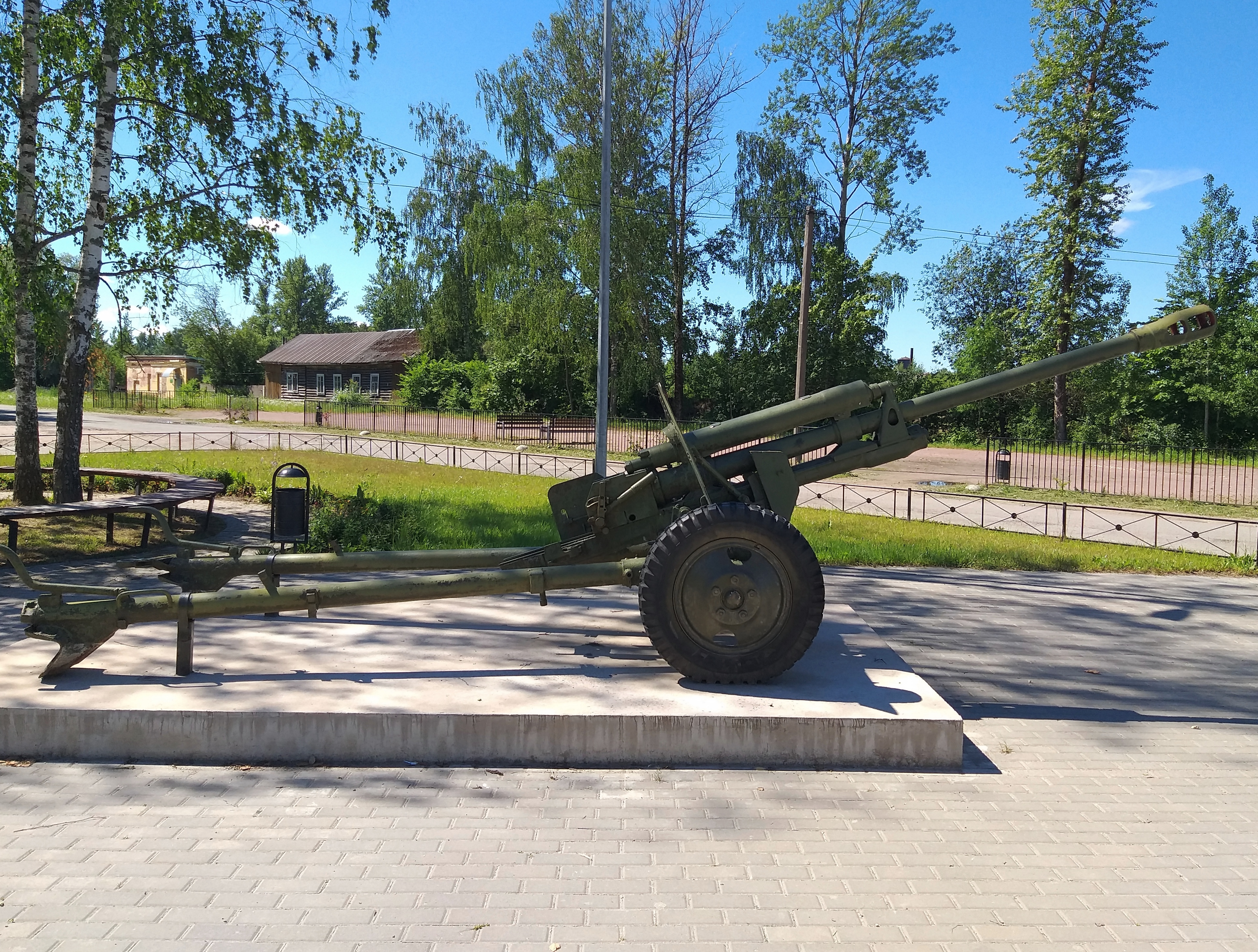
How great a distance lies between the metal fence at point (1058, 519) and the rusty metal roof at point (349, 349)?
4218cm

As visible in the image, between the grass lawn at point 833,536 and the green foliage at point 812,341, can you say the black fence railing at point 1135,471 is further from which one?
the green foliage at point 812,341

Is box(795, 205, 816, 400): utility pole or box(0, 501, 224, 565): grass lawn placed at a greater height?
box(795, 205, 816, 400): utility pole

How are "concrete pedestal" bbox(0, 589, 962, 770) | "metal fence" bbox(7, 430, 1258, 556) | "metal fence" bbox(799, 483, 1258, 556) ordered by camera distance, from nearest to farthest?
"concrete pedestal" bbox(0, 589, 962, 770), "metal fence" bbox(799, 483, 1258, 556), "metal fence" bbox(7, 430, 1258, 556)

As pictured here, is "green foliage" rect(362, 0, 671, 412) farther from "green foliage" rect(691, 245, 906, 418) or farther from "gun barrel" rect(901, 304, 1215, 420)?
"gun barrel" rect(901, 304, 1215, 420)

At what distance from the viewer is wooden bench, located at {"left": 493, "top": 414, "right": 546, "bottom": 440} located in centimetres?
3562

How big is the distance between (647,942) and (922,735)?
7.16 ft

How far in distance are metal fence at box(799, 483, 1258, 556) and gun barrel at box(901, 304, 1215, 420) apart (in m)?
8.64

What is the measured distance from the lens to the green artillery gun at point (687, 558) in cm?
504

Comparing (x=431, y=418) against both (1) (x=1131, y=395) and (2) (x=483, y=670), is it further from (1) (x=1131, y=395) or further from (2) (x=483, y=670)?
(2) (x=483, y=670)

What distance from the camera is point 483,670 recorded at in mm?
5488

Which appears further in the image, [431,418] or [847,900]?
[431,418]

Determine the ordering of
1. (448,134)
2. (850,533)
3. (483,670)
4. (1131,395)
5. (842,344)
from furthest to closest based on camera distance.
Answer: (448,134) → (842,344) → (1131,395) → (850,533) → (483,670)

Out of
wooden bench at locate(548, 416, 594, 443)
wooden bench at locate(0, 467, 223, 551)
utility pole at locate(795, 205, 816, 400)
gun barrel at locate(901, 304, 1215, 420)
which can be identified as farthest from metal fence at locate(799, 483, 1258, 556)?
wooden bench at locate(548, 416, 594, 443)

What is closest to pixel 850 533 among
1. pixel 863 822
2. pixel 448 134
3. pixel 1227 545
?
pixel 1227 545
